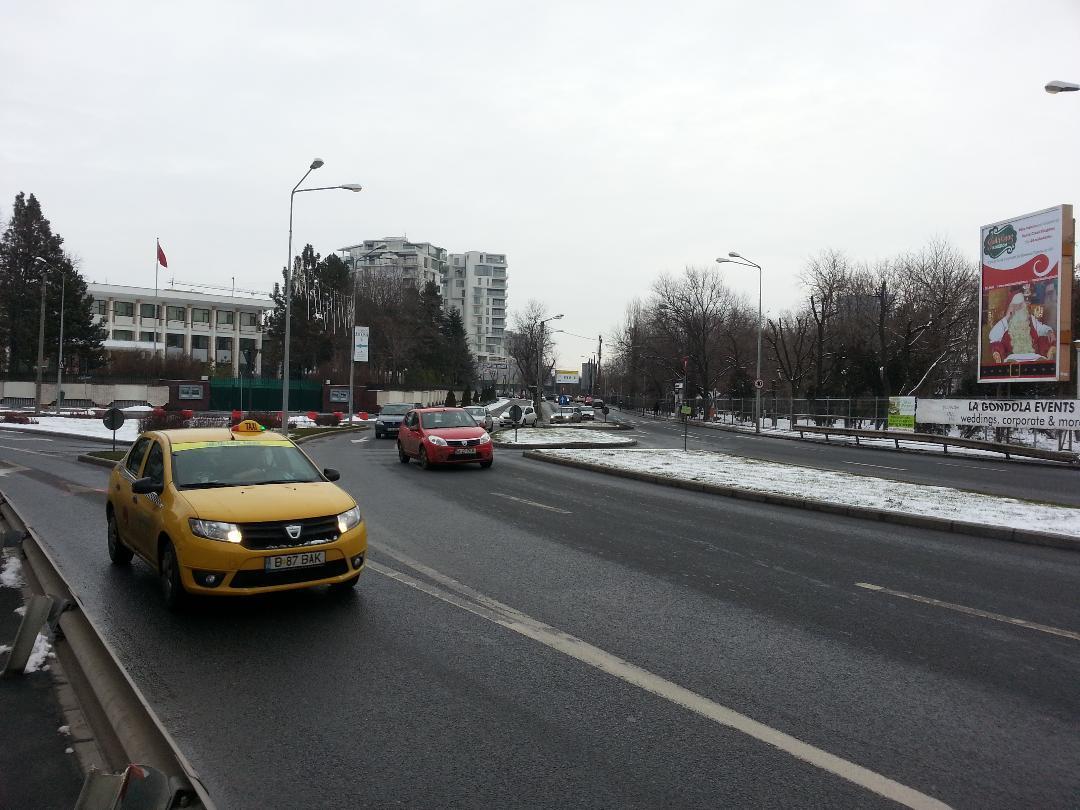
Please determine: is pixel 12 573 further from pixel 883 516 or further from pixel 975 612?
pixel 883 516

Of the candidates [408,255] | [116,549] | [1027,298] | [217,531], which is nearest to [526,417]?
[1027,298]

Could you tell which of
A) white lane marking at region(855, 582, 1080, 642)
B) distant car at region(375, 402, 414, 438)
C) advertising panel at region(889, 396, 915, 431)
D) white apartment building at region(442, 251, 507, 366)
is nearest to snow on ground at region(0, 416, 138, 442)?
distant car at region(375, 402, 414, 438)

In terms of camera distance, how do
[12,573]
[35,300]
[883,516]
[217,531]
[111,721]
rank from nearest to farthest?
[111,721]
[217,531]
[12,573]
[883,516]
[35,300]

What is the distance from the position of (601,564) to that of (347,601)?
9.31 feet

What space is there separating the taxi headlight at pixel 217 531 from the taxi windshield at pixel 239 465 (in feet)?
2.69

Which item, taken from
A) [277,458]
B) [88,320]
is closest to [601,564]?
[277,458]

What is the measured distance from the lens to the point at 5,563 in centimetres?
796

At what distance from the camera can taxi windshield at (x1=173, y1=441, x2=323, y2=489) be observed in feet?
23.0

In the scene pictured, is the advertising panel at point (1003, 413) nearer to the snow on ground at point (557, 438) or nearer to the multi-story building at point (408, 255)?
the snow on ground at point (557, 438)

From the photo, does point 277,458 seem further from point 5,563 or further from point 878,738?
point 878,738

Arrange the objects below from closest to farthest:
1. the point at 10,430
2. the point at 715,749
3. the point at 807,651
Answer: the point at 715,749 < the point at 807,651 < the point at 10,430

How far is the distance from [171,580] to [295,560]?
111 centimetres

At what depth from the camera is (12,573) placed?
7516mm

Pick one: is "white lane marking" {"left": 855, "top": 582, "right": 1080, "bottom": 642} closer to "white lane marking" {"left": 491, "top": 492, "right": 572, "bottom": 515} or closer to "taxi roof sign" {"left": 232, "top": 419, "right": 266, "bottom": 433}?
"white lane marking" {"left": 491, "top": 492, "right": 572, "bottom": 515}
